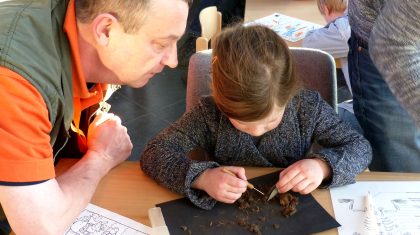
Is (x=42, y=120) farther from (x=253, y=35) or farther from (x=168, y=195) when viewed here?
(x=253, y=35)

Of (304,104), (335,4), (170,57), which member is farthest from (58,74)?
(335,4)

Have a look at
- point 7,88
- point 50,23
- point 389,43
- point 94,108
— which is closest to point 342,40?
point 389,43

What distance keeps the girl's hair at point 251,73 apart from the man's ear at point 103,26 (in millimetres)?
268

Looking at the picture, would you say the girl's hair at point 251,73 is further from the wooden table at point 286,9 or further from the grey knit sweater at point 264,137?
the wooden table at point 286,9

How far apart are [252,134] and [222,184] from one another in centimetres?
21

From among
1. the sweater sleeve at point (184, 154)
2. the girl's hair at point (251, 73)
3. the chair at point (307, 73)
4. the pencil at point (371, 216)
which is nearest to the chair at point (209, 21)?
the chair at point (307, 73)

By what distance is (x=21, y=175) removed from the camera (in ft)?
2.87

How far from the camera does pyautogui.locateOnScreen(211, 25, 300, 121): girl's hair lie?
3.59 ft

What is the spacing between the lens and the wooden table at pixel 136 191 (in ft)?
3.65

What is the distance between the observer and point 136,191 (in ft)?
3.86

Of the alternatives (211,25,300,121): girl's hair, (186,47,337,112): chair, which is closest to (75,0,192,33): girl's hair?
(211,25,300,121): girl's hair

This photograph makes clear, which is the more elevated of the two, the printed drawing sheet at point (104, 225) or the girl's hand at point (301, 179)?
the girl's hand at point (301, 179)

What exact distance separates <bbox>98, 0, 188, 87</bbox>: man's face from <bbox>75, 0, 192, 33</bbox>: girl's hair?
0.04 ft

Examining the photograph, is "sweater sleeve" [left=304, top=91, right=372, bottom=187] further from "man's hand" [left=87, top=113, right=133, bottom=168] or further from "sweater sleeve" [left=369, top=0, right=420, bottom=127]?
"man's hand" [left=87, top=113, right=133, bottom=168]
